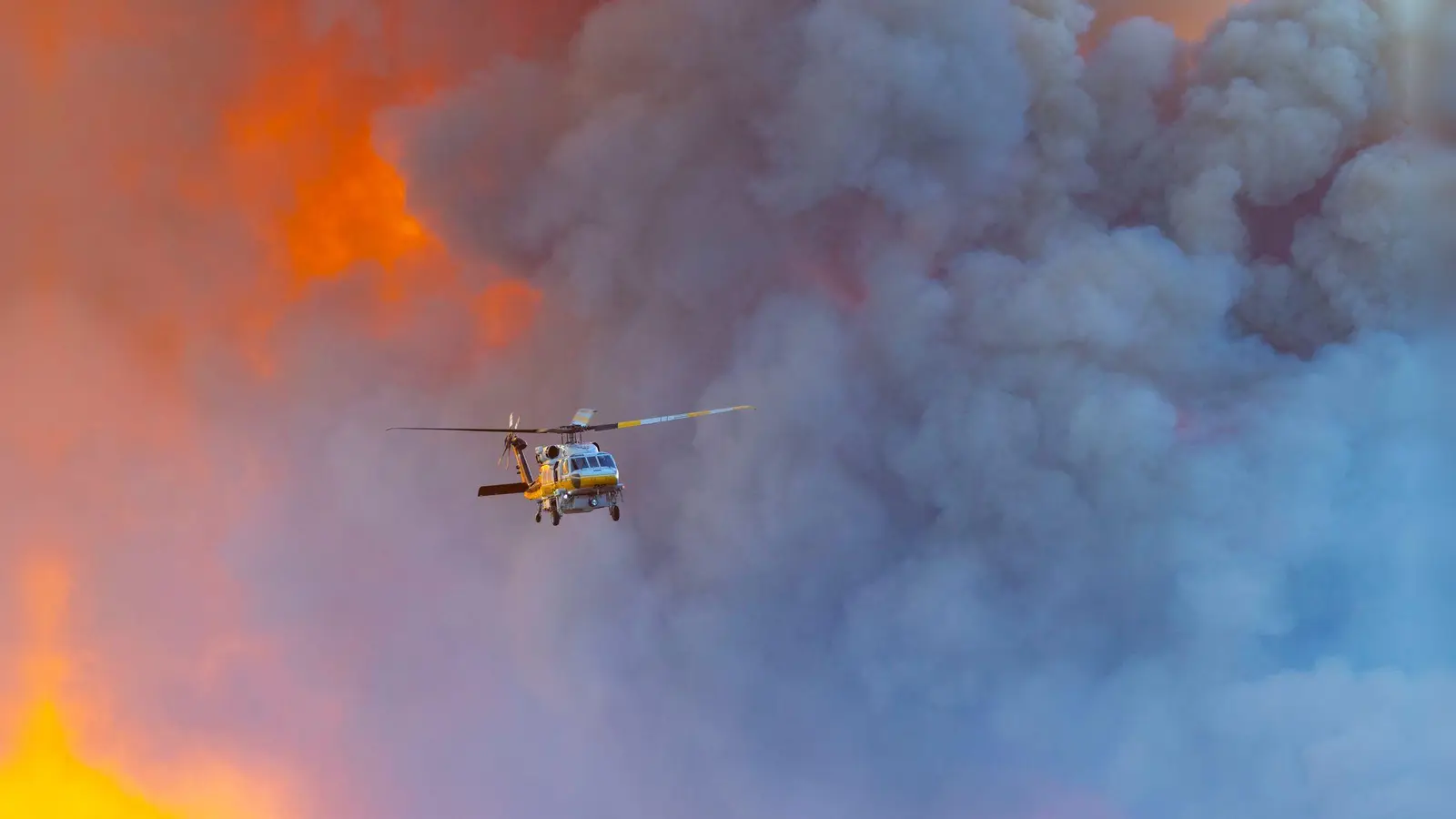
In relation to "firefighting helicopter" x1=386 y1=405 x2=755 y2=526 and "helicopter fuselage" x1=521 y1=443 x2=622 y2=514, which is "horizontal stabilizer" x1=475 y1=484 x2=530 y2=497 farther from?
"helicopter fuselage" x1=521 y1=443 x2=622 y2=514

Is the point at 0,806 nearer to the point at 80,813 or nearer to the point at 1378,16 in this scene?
the point at 80,813

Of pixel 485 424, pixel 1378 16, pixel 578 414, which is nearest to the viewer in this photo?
pixel 578 414

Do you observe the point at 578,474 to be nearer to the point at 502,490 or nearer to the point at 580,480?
the point at 580,480

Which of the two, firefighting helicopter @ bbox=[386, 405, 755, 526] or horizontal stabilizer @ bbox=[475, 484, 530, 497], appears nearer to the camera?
firefighting helicopter @ bbox=[386, 405, 755, 526]

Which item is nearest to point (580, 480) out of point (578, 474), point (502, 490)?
point (578, 474)

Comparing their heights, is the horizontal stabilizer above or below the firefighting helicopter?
above

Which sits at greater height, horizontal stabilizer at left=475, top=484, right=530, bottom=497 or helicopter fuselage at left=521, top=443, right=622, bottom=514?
horizontal stabilizer at left=475, top=484, right=530, bottom=497

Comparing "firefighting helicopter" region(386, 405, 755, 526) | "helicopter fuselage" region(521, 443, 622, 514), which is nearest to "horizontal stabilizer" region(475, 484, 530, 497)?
Answer: "firefighting helicopter" region(386, 405, 755, 526)

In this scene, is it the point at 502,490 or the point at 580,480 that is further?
the point at 502,490

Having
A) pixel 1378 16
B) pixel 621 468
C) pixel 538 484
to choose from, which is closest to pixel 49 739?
pixel 621 468

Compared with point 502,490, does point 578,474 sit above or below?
below

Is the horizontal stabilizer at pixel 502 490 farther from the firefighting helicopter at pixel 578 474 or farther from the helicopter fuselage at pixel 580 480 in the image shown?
the helicopter fuselage at pixel 580 480
